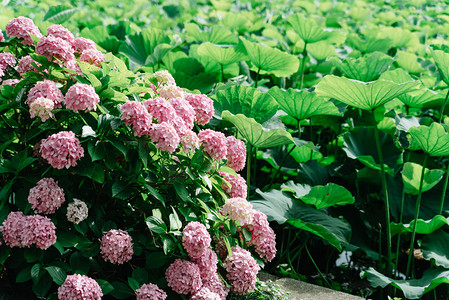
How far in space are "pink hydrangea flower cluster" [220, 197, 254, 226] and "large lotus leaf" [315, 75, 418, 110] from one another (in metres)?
0.56

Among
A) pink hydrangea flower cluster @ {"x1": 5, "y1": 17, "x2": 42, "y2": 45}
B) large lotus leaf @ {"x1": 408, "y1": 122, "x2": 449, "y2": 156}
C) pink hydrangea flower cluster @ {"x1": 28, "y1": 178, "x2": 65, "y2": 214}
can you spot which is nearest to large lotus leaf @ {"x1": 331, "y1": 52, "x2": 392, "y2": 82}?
large lotus leaf @ {"x1": 408, "y1": 122, "x2": 449, "y2": 156}

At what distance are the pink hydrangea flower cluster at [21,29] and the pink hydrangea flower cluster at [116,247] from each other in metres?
0.73

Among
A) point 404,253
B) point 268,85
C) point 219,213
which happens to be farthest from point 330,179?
point 268,85

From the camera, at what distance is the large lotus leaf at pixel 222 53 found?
256 centimetres

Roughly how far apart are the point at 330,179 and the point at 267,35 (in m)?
1.56

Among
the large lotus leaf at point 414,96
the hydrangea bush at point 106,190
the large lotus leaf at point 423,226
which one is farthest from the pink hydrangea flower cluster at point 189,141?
the large lotus leaf at point 414,96

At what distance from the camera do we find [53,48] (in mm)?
1625

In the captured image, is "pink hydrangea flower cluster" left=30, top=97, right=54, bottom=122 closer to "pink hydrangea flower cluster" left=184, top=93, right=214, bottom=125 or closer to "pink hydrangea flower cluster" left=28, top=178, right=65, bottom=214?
"pink hydrangea flower cluster" left=28, top=178, right=65, bottom=214

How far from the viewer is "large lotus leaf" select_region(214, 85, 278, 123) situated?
7.06 ft

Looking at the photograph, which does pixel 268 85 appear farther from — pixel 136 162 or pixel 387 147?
pixel 136 162

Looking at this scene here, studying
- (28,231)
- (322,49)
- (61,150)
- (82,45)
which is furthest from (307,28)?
(28,231)

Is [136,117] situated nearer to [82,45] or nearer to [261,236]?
[82,45]

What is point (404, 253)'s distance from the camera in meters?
2.46

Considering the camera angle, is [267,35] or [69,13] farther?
[267,35]
